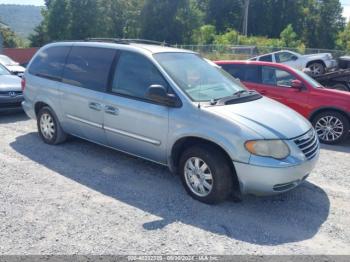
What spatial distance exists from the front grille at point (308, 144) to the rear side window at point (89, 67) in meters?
2.68

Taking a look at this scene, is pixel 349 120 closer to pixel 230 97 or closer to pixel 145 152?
pixel 230 97

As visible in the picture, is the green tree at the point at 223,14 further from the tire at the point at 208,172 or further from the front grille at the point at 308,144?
the tire at the point at 208,172

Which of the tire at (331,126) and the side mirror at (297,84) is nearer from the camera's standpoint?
the tire at (331,126)

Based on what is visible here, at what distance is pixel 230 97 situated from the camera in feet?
15.9

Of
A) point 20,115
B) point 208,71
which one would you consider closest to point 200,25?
point 20,115

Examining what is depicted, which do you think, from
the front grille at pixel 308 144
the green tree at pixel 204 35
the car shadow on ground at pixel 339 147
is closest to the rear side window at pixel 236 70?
the car shadow on ground at pixel 339 147

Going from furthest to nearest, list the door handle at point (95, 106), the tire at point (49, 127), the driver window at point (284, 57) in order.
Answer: the driver window at point (284, 57) → the tire at point (49, 127) → the door handle at point (95, 106)

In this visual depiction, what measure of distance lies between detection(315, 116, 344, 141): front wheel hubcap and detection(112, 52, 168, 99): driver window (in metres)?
4.23

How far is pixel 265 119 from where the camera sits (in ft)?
14.5

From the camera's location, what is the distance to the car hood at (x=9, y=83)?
8.66 metres

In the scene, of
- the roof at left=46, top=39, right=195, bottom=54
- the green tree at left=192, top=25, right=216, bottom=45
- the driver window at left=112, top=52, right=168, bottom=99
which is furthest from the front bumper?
the green tree at left=192, top=25, right=216, bottom=45

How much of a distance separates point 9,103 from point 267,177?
6566mm

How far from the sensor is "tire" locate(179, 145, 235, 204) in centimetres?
429

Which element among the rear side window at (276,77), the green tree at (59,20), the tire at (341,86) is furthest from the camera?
the green tree at (59,20)
